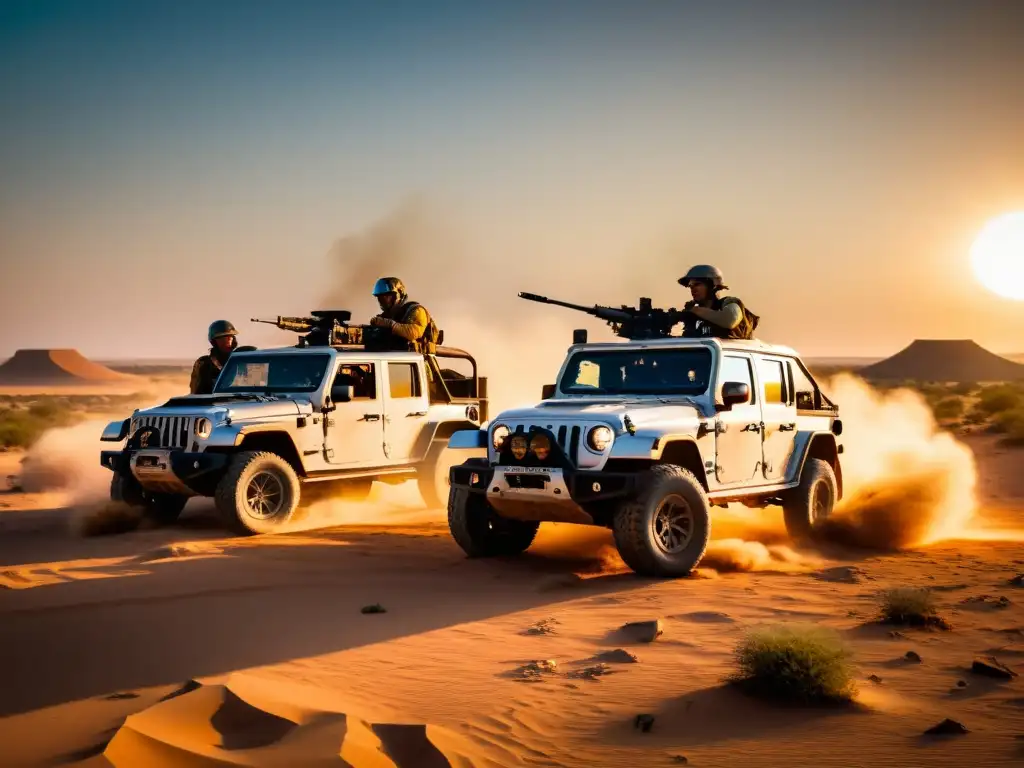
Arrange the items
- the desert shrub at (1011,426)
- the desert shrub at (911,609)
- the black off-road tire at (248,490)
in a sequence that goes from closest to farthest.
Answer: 1. the desert shrub at (911,609)
2. the black off-road tire at (248,490)
3. the desert shrub at (1011,426)

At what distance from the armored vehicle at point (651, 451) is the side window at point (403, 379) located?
321 cm

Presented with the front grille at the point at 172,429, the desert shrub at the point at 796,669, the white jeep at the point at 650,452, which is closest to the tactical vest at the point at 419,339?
the front grille at the point at 172,429

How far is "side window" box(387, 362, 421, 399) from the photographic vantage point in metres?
13.1

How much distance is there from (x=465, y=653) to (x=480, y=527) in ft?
10.3

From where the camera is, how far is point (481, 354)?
24453 mm

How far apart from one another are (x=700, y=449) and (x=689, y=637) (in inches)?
102

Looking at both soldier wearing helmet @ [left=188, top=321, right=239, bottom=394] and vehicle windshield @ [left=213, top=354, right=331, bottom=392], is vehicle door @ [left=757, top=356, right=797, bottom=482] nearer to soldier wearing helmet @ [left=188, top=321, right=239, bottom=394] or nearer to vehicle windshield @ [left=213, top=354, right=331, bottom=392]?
vehicle windshield @ [left=213, top=354, right=331, bottom=392]

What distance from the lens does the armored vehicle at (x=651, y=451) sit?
869cm

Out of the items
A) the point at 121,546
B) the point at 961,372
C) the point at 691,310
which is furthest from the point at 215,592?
the point at 961,372

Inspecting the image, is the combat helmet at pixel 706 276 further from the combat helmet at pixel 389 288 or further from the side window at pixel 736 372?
the combat helmet at pixel 389 288

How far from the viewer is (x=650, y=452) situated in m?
8.60

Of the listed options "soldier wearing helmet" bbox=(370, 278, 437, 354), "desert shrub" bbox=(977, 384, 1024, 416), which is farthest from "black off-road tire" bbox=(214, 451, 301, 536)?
"desert shrub" bbox=(977, 384, 1024, 416)

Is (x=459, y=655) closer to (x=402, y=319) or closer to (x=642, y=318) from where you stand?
(x=642, y=318)

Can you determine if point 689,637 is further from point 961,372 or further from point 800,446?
point 961,372
